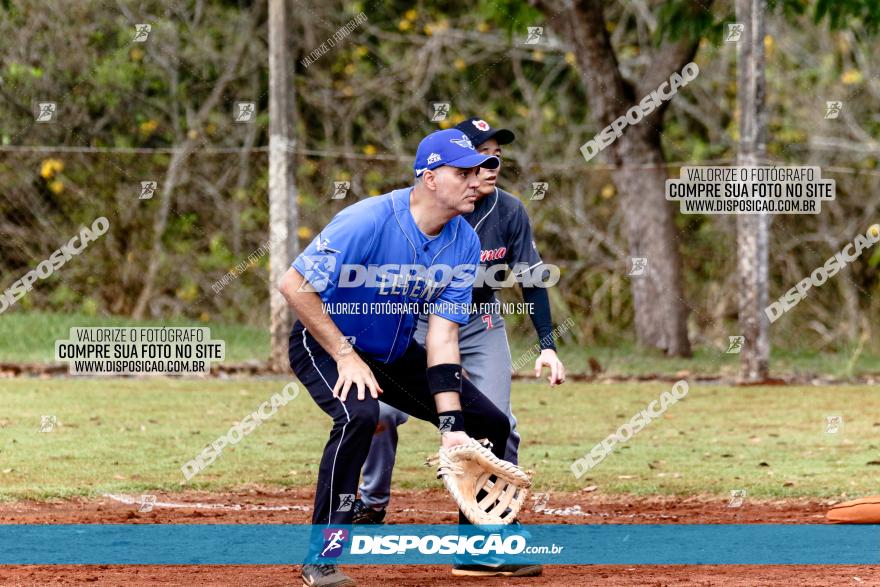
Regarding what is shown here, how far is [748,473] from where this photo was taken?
9992mm

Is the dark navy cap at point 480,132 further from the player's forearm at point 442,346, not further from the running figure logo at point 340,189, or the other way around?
the running figure logo at point 340,189

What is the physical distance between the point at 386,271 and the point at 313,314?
14.6 inches

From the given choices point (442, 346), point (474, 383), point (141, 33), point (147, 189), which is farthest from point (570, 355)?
point (442, 346)

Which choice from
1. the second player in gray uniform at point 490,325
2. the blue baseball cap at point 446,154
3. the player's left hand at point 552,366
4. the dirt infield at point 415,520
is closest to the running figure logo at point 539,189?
the dirt infield at point 415,520

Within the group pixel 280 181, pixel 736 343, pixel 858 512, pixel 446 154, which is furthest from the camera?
pixel 736 343

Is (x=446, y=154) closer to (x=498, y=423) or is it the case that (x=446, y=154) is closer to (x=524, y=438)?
(x=498, y=423)

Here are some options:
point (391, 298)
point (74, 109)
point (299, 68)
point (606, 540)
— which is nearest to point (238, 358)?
point (74, 109)

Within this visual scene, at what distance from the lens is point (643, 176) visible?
52.0ft

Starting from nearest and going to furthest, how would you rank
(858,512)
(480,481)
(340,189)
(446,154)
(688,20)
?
(446,154) < (480,481) < (858,512) < (688,20) < (340,189)

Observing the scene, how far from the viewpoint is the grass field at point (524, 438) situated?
9664mm

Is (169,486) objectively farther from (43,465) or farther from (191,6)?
(191,6)

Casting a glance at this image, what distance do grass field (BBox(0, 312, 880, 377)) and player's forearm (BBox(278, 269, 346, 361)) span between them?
8.55m

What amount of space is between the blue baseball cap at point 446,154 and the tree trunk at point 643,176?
943cm

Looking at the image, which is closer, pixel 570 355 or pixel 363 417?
pixel 363 417
